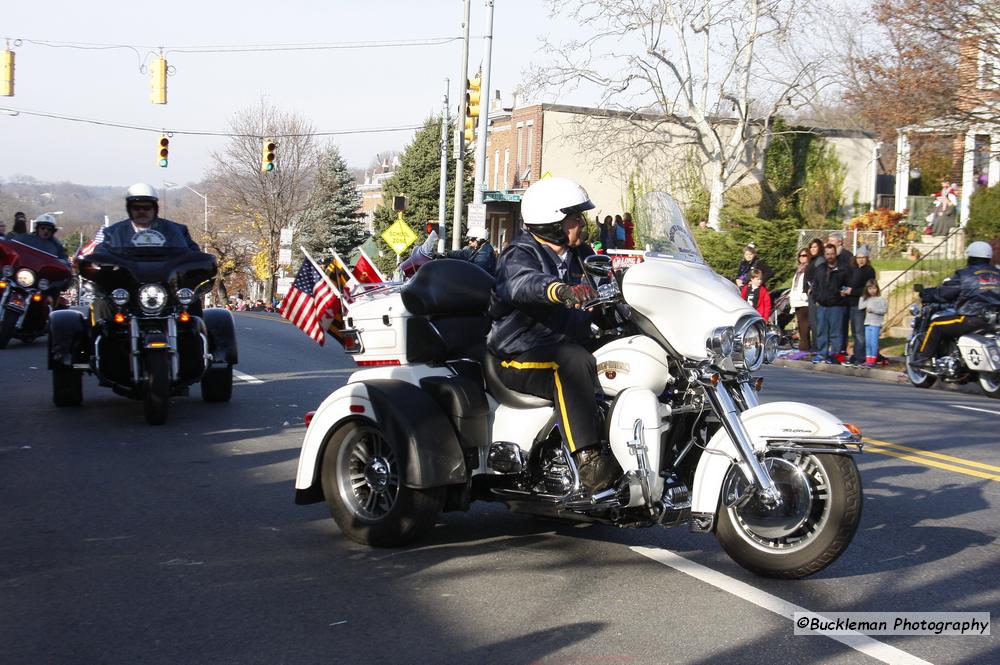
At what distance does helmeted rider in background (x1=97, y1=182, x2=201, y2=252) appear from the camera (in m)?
11.4

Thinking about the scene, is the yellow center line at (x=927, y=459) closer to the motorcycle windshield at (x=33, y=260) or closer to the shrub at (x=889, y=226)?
the motorcycle windshield at (x=33, y=260)

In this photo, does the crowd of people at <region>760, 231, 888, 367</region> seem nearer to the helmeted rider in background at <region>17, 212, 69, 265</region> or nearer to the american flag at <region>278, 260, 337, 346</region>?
the helmeted rider in background at <region>17, 212, 69, 265</region>

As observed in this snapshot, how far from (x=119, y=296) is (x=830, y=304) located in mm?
13294

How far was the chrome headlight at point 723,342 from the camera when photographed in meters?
5.60

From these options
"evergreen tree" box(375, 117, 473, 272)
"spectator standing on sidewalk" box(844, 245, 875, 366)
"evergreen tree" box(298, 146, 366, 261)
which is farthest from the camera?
"evergreen tree" box(298, 146, 366, 261)

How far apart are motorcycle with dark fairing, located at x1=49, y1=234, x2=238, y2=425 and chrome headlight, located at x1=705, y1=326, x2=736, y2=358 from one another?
6.47 metres

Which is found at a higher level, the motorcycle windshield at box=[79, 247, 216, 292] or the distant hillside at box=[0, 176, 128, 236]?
the distant hillside at box=[0, 176, 128, 236]

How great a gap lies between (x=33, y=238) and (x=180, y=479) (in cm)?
1193

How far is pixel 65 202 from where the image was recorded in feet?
551

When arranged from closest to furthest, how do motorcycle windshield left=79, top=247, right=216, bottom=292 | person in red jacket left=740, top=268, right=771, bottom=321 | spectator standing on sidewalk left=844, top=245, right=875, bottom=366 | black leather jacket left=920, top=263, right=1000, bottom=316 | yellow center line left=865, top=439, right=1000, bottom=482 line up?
yellow center line left=865, top=439, right=1000, bottom=482 → motorcycle windshield left=79, top=247, right=216, bottom=292 → black leather jacket left=920, top=263, right=1000, bottom=316 → spectator standing on sidewalk left=844, top=245, right=875, bottom=366 → person in red jacket left=740, top=268, right=771, bottom=321

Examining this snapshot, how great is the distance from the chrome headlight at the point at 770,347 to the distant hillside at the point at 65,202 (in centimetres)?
10663

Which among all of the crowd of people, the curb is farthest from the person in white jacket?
the curb

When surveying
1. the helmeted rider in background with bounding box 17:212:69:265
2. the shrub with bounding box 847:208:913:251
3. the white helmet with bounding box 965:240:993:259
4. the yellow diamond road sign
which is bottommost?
the helmeted rider in background with bounding box 17:212:69:265

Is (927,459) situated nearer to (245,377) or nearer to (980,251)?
(980,251)
